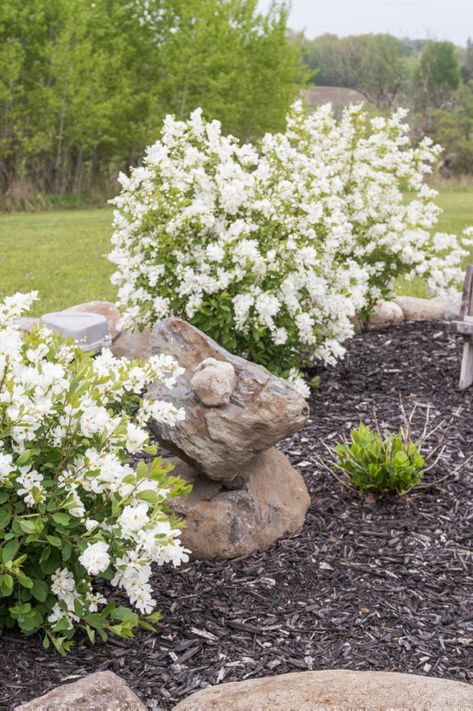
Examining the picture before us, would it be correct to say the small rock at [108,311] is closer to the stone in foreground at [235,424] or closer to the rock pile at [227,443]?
the rock pile at [227,443]

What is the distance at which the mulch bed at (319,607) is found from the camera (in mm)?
2854

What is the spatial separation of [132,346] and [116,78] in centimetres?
1669

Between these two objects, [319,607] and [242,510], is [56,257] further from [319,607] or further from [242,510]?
[319,607]

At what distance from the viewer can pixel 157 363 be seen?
2.92m

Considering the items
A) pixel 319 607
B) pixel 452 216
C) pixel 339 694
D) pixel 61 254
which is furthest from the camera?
pixel 452 216

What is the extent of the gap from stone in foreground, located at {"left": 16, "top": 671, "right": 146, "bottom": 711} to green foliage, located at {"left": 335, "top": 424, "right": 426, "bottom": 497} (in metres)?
1.80

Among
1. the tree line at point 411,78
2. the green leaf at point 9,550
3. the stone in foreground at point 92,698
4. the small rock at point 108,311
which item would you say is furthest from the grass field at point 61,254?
the tree line at point 411,78

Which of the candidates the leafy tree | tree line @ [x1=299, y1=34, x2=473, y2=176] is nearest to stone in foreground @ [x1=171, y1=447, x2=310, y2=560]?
tree line @ [x1=299, y1=34, x2=473, y2=176]

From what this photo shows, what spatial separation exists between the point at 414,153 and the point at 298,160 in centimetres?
151

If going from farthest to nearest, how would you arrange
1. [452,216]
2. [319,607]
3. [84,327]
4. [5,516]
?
[452,216]
[84,327]
[319,607]
[5,516]

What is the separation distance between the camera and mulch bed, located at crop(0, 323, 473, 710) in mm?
2854

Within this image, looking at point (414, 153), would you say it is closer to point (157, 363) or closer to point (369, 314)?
point (369, 314)

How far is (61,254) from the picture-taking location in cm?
1231

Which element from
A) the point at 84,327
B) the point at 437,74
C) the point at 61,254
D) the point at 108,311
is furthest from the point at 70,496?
the point at 437,74
